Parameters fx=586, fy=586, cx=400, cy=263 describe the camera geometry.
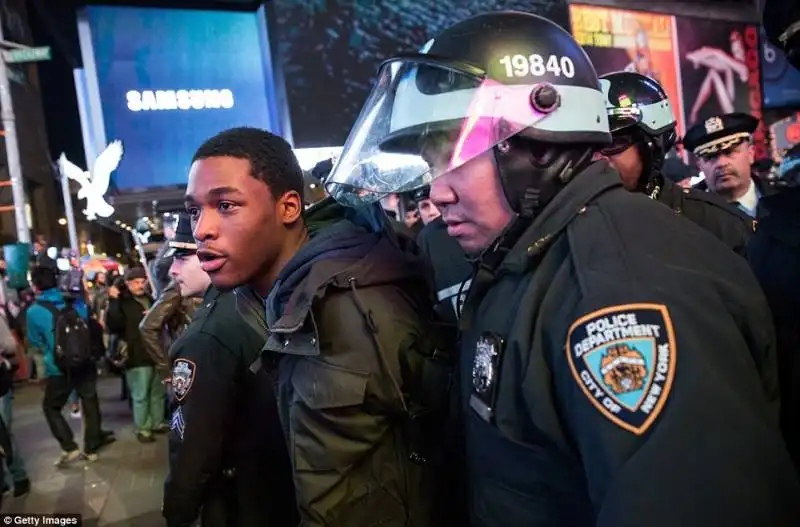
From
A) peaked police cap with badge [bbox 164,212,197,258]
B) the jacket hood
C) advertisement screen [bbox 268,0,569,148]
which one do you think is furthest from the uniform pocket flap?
advertisement screen [bbox 268,0,569,148]

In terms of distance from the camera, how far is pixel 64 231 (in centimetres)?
2817

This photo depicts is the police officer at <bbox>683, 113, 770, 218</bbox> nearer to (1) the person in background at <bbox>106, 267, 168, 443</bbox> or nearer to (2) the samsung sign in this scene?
(1) the person in background at <bbox>106, 267, 168, 443</bbox>

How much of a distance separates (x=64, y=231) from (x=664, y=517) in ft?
105

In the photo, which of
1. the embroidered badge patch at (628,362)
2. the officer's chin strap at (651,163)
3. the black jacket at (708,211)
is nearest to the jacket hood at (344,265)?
the embroidered badge patch at (628,362)

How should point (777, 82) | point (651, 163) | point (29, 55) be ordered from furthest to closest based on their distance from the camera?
point (777, 82) < point (29, 55) < point (651, 163)

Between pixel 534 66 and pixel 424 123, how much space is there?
26cm

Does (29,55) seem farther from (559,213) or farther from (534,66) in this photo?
(559,213)

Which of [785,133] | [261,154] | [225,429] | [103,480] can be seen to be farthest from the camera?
[785,133]

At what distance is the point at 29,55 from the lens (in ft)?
36.1

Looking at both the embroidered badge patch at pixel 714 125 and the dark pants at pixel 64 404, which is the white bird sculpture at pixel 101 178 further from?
the embroidered badge patch at pixel 714 125

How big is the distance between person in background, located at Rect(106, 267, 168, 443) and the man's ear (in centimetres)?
497

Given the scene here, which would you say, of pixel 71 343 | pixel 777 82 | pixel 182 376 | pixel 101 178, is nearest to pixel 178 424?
pixel 182 376

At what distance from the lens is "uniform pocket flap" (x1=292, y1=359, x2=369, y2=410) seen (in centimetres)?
139

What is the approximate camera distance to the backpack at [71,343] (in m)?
5.80
